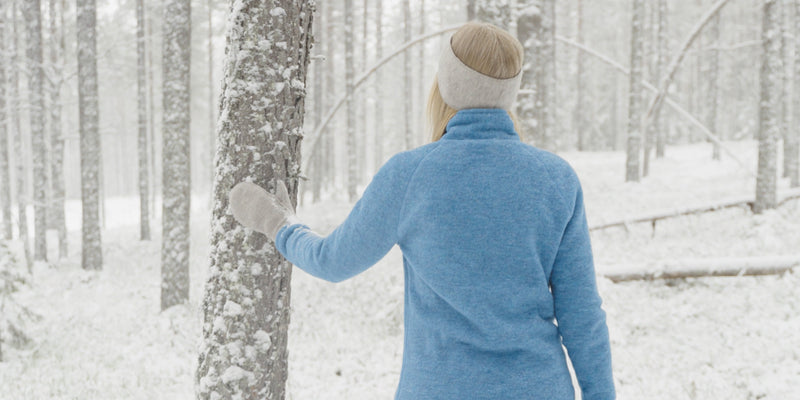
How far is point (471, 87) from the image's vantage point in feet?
5.92

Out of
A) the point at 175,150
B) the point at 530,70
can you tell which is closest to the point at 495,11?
the point at 530,70

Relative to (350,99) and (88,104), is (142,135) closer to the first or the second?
(88,104)

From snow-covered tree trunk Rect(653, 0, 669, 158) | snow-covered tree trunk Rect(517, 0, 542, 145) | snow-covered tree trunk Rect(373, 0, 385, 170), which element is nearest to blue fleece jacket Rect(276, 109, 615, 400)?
snow-covered tree trunk Rect(517, 0, 542, 145)

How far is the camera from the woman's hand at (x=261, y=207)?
2254 millimetres

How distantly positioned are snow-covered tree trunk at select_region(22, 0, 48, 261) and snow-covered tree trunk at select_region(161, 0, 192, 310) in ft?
23.0

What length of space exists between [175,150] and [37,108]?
7.85 meters

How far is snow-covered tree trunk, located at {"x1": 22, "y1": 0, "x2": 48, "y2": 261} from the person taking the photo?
13.3 m

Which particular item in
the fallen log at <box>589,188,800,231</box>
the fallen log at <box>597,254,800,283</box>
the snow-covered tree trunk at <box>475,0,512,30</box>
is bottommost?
the fallen log at <box>597,254,800,283</box>

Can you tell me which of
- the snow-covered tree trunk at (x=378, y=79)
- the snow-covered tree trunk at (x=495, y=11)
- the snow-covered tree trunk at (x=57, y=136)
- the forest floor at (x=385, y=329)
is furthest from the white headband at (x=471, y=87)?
the snow-covered tree trunk at (x=378, y=79)

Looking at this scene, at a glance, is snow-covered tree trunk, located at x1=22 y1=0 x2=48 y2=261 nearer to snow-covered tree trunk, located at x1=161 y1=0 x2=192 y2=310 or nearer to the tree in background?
the tree in background

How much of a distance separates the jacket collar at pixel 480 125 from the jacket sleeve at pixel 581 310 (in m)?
0.37

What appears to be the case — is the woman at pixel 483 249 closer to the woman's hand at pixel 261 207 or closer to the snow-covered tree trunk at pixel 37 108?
the woman's hand at pixel 261 207

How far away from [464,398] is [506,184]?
72 centimetres

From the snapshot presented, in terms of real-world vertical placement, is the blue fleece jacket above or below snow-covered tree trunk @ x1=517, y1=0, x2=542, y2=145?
below
